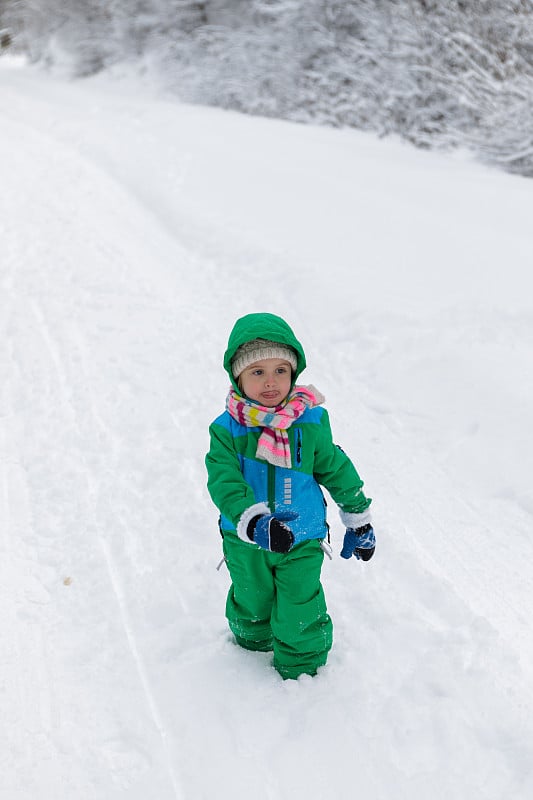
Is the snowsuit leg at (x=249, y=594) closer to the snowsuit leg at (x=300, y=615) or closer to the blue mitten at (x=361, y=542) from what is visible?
the snowsuit leg at (x=300, y=615)

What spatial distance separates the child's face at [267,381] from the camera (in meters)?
2.51

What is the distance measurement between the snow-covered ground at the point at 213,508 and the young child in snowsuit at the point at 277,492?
257 millimetres

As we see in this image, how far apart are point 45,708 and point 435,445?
281cm

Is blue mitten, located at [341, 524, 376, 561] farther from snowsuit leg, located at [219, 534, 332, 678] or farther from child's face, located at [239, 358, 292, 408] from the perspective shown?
child's face, located at [239, 358, 292, 408]

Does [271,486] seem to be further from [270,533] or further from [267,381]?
[267,381]

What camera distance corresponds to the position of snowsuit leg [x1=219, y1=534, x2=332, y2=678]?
2656 millimetres

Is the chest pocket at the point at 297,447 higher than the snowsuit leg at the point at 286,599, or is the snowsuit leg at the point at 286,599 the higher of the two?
the chest pocket at the point at 297,447

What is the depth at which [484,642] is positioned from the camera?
294cm

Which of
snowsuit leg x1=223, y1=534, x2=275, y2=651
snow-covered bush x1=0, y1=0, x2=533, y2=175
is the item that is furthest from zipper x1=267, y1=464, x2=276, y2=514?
snow-covered bush x1=0, y1=0, x2=533, y2=175

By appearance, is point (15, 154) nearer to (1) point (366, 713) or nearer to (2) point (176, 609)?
(2) point (176, 609)

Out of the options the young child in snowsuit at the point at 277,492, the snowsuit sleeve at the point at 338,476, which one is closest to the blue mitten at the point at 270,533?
the young child in snowsuit at the point at 277,492

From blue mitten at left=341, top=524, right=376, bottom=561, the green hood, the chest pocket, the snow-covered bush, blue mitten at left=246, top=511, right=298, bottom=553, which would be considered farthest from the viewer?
the snow-covered bush

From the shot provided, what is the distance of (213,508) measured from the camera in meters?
3.93

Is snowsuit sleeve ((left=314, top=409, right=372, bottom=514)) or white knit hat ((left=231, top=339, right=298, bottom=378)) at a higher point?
white knit hat ((left=231, top=339, right=298, bottom=378))
